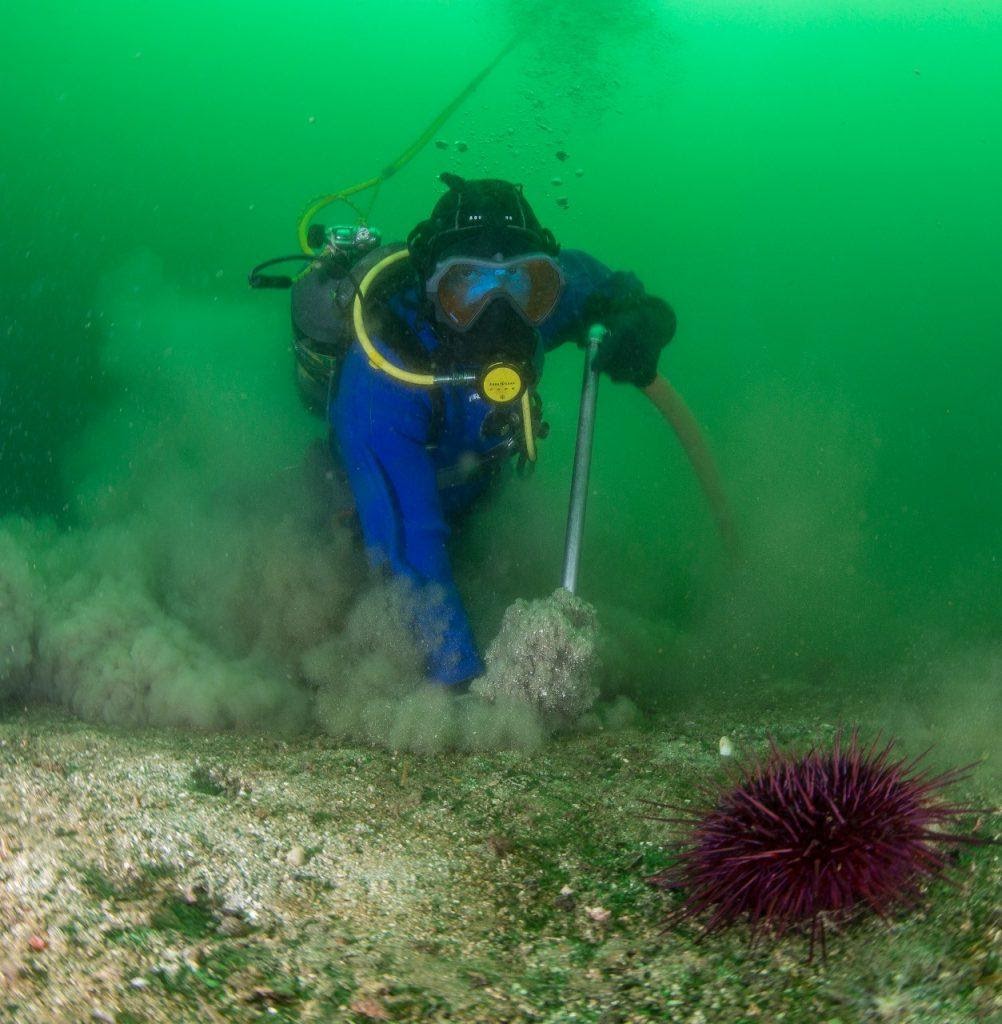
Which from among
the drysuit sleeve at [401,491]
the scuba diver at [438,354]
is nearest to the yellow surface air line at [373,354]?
the scuba diver at [438,354]

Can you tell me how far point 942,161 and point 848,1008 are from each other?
272 feet

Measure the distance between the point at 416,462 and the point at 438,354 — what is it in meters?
0.67

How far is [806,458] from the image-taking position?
783 cm

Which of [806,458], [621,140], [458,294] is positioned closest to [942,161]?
[621,140]

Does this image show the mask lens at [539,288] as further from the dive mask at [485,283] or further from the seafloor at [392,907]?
the seafloor at [392,907]

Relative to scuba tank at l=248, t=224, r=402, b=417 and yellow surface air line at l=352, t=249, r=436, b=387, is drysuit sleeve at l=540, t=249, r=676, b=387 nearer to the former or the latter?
yellow surface air line at l=352, t=249, r=436, b=387

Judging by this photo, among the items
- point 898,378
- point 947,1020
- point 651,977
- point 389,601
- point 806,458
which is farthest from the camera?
point 898,378

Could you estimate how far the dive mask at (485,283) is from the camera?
13.4 feet

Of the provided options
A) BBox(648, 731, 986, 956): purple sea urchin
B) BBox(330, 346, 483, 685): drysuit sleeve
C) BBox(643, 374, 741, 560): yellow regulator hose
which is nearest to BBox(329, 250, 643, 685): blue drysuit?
BBox(330, 346, 483, 685): drysuit sleeve

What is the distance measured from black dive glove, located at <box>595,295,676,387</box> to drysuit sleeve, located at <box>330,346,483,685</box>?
1200 mm

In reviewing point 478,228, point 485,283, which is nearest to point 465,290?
point 485,283

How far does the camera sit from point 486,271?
408 centimetres

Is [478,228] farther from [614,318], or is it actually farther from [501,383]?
[614,318]

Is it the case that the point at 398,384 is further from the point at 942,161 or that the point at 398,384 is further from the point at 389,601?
the point at 942,161
